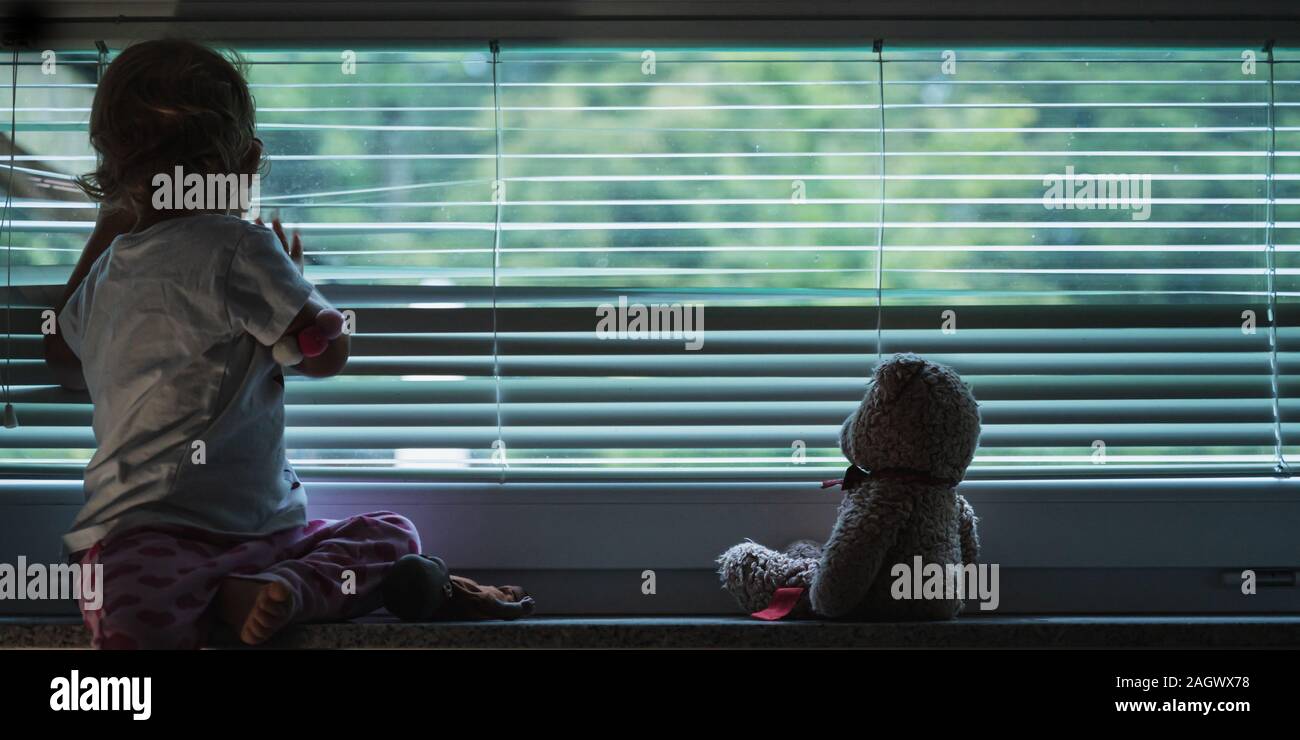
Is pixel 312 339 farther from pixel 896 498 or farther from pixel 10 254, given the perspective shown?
pixel 896 498

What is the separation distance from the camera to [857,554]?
1.26 metres

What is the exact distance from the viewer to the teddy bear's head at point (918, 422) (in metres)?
1.28

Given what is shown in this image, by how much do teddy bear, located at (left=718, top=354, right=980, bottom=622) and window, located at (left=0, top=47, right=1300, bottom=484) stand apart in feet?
0.56

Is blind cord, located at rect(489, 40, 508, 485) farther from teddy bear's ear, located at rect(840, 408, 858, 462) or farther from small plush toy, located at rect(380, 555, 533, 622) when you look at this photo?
teddy bear's ear, located at rect(840, 408, 858, 462)

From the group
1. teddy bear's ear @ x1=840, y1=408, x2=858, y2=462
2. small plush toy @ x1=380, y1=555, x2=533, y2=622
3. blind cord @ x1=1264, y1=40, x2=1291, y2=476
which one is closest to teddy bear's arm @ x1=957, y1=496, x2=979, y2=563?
teddy bear's ear @ x1=840, y1=408, x2=858, y2=462

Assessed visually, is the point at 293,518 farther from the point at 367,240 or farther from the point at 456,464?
the point at 367,240

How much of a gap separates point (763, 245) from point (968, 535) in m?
0.48

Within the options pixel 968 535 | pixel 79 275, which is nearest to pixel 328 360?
pixel 79 275

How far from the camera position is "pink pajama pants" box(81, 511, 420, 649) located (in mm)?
1115

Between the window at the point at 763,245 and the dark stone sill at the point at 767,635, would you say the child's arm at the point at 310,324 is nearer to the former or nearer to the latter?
the window at the point at 763,245
